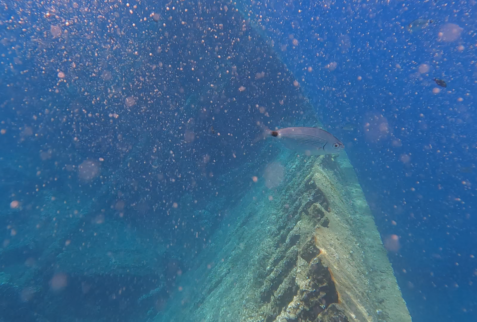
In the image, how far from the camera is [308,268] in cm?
251

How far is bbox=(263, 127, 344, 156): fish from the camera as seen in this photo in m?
3.33

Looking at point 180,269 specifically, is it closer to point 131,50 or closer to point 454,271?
point 131,50

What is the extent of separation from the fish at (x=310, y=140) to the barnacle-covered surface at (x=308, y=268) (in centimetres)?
96

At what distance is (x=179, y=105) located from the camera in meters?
10.4

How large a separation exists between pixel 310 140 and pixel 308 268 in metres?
1.76

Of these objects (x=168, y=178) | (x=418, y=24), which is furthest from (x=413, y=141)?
(x=168, y=178)

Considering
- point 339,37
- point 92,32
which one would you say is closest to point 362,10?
point 339,37

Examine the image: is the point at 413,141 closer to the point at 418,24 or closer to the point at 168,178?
the point at 418,24

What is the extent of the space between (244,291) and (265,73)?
8.67 meters

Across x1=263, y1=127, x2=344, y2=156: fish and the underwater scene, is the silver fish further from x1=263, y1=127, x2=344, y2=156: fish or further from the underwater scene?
x1=263, y1=127, x2=344, y2=156: fish

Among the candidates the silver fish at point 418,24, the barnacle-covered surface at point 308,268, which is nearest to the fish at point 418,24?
the silver fish at point 418,24

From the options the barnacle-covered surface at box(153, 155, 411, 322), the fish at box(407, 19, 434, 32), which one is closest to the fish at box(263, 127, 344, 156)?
the barnacle-covered surface at box(153, 155, 411, 322)

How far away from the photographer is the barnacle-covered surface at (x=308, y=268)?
2.29 m

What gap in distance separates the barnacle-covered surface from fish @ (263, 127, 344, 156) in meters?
0.96
